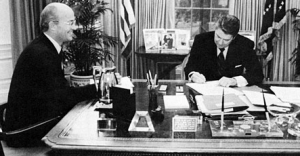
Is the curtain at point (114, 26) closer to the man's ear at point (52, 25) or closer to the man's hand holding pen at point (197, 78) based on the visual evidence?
the man's hand holding pen at point (197, 78)

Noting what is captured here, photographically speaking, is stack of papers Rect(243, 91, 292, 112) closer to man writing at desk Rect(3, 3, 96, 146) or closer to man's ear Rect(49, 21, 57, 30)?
man writing at desk Rect(3, 3, 96, 146)

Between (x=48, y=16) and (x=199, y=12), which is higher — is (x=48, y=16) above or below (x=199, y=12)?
below

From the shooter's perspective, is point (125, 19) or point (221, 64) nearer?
point (221, 64)

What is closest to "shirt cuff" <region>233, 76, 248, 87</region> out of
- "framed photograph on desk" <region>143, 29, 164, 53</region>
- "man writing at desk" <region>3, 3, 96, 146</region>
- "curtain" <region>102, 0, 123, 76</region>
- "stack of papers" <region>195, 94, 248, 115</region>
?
"stack of papers" <region>195, 94, 248, 115</region>

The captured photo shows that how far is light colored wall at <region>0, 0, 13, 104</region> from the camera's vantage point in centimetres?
479

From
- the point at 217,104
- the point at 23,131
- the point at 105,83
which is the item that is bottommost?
the point at 23,131

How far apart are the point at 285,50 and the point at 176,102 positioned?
3.81 meters

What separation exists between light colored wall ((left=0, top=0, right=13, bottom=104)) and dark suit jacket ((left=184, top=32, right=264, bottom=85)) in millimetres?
2636

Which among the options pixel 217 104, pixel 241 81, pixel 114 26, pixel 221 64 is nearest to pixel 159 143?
pixel 217 104

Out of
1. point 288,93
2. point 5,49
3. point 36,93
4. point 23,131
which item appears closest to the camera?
point 23,131

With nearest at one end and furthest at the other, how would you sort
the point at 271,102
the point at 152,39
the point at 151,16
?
the point at 271,102, the point at 152,39, the point at 151,16

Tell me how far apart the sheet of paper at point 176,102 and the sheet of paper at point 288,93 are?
24.9 inches

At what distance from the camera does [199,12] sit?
227 inches

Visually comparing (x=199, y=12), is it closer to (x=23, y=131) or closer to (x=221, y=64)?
(x=221, y=64)
